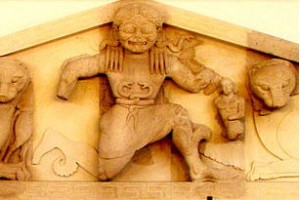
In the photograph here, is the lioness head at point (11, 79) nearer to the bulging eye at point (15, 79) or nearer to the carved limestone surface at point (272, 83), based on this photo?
the bulging eye at point (15, 79)

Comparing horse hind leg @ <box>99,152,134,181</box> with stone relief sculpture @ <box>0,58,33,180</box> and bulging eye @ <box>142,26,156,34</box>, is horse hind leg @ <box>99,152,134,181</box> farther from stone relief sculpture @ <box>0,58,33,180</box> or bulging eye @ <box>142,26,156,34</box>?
bulging eye @ <box>142,26,156,34</box>

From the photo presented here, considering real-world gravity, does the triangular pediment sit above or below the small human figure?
above

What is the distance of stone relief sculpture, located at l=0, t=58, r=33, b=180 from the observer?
334cm

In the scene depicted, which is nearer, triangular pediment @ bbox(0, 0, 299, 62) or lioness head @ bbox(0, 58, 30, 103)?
lioness head @ bbox(0, 58, 30, 103)

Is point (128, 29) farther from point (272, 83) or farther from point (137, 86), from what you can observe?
point (272, 83)

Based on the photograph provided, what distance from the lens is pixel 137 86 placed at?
3.41 m

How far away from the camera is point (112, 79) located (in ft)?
11.2

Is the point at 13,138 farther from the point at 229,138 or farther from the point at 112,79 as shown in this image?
the point at 229,138

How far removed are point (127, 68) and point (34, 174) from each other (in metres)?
0.59

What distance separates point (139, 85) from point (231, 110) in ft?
1.31

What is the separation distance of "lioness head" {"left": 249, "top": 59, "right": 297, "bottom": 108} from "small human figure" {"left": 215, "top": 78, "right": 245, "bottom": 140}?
9 centimetres

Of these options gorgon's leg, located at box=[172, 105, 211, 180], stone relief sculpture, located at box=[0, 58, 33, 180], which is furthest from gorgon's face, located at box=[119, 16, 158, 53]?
stone relief sculpture, located at box=[0, 58, 33, 180]

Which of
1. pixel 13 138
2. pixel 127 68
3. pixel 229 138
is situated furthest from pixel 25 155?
pixel 229 138

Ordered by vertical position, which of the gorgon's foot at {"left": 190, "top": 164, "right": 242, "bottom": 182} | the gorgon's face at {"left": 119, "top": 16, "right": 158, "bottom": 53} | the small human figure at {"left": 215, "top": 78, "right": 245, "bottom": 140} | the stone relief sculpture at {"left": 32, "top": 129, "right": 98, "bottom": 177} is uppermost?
the gorgon's face at {"left": 119, "top": 16, "right": 158, "bottom": 53}
